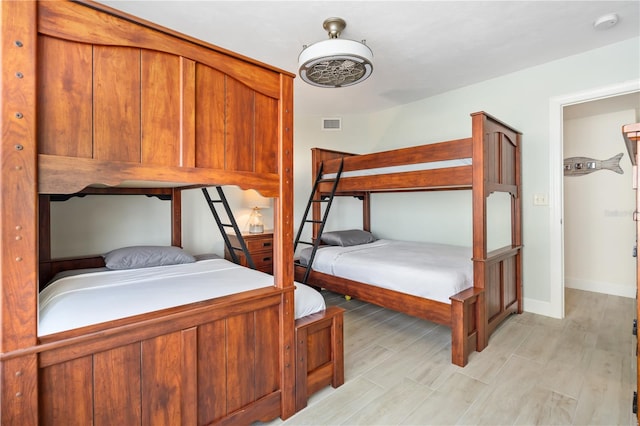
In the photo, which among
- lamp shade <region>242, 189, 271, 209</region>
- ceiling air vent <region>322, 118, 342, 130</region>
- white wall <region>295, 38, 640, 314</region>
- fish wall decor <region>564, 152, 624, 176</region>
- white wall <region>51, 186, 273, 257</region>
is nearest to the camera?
white wall <region>51, 186, 273, 257</region>

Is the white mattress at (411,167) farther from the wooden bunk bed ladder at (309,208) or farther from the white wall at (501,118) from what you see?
the white wall at (501,118)

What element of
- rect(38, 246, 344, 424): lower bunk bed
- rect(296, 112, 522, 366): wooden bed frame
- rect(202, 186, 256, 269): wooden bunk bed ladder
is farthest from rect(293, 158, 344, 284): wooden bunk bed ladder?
rect(38, 246, 344, 424): lower bunk bed

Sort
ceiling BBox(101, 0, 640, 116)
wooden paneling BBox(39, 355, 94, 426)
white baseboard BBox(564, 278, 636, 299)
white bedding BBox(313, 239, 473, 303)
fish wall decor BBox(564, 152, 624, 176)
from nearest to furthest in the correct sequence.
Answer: wooden paneling BBox(39, 355, 94, 426), ceiling BBox(101, 0, 640, 116), white bedding BBox(313, 239, 473, 303), white baseboard BBox(564, 278, 636, 299), fish wall decor BBox(564, 152, 624, 176)

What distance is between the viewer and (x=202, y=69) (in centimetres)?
127

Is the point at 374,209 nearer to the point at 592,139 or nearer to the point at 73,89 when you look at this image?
the point at 592,139

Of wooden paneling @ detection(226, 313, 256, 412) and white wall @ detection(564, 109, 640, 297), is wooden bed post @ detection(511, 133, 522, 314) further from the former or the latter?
wooden paneling @ detection(226, 313, 256, 412)

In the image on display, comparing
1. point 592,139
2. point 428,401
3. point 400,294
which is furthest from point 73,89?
point 592,139

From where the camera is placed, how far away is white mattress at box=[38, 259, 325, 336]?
117 cm

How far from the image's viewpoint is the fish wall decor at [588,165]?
3.77 metres

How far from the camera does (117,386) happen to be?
3.69 ft

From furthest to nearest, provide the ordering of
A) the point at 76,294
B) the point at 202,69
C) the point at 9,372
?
the point at 76,294
the point at 202,69
the point at 9,372

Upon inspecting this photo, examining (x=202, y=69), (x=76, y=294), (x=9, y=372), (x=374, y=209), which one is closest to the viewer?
(x=9, y=372)

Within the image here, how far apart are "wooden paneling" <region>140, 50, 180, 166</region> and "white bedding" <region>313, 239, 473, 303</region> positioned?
1.95 meters

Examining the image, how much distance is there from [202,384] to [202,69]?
1.31 meters
